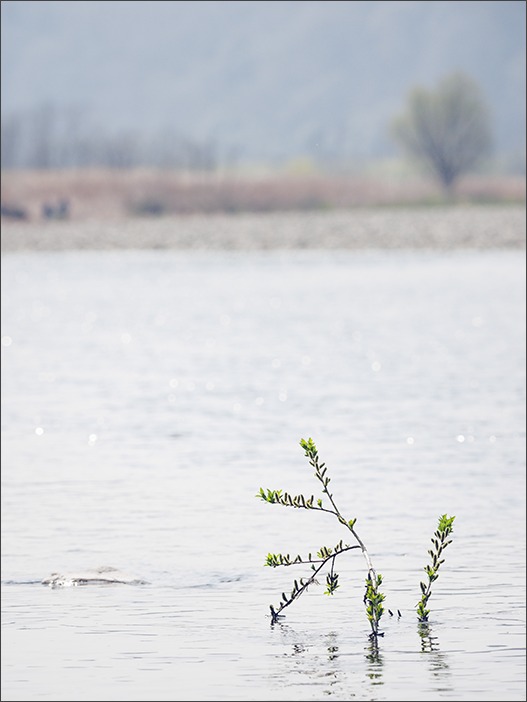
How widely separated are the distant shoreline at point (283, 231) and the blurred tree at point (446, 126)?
10892 mm

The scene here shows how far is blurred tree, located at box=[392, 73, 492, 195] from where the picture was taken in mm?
83875

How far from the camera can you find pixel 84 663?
1064 cm

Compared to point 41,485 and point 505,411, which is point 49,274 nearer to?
point 505,411

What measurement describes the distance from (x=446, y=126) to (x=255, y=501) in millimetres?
79800

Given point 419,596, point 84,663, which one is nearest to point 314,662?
point 84,663

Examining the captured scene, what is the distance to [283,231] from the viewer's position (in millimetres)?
70500

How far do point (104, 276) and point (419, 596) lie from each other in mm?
54243

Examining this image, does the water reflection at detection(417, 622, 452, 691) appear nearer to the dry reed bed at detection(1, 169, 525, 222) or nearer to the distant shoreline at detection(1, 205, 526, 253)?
the dry reed bed at detection(1, 169, 525, 222)

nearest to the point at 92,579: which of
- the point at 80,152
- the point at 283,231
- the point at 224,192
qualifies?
the point at 80,152

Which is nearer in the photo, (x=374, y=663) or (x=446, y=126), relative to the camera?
(x=374, y=663)

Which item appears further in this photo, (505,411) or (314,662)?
(505,411)

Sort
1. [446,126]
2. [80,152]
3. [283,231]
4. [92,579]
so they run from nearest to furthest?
[92,579], [80,152], [283,231], [446,126]

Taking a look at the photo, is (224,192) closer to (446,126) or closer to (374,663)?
(446,126)

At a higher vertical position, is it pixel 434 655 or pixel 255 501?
pixel 255 501
